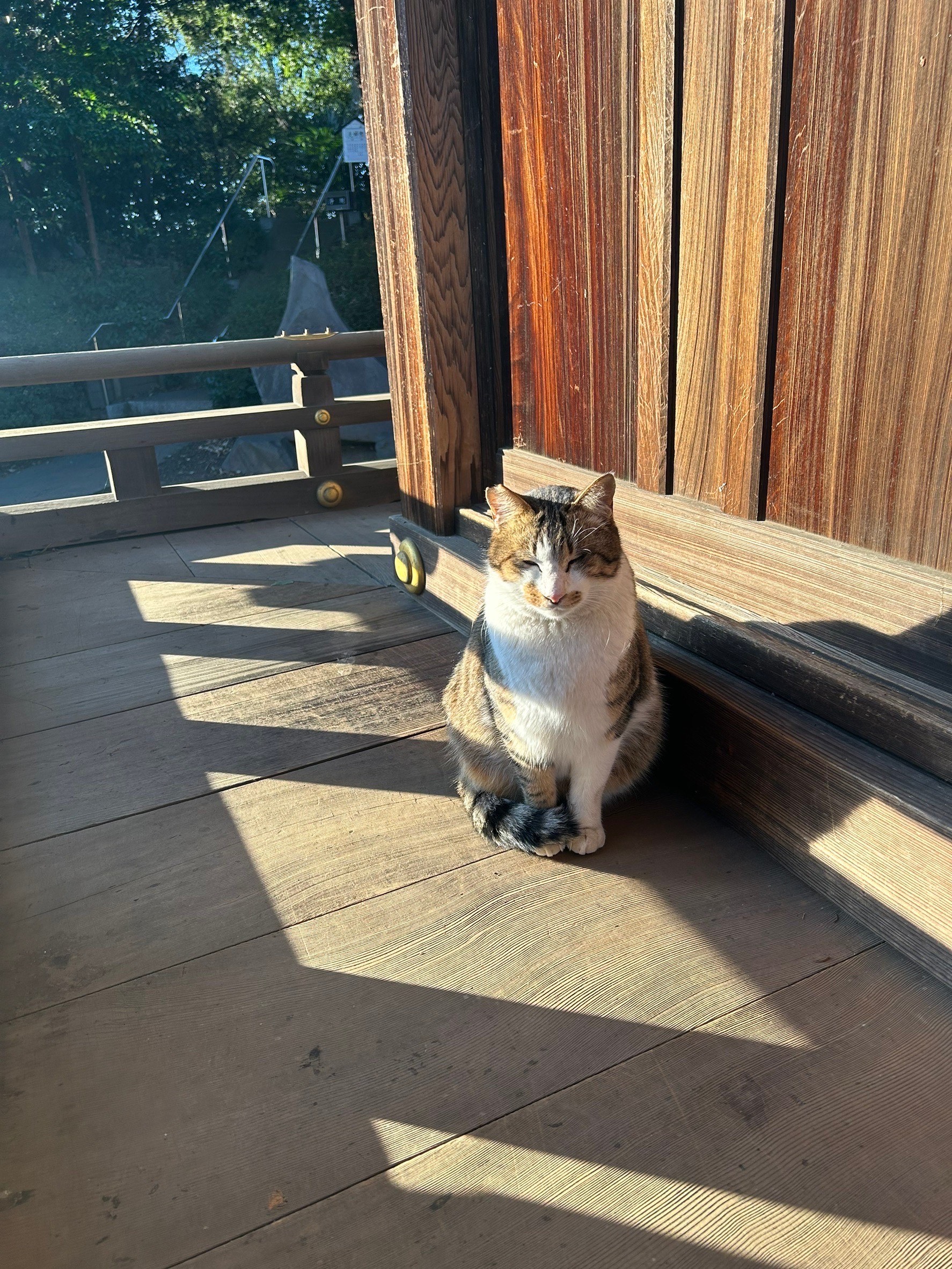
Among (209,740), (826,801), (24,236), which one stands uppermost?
(24,236)

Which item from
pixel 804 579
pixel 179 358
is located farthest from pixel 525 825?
pixel 179 358

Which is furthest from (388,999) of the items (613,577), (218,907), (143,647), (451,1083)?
(143,647)

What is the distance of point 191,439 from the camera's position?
14.2 ft

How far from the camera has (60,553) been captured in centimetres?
412

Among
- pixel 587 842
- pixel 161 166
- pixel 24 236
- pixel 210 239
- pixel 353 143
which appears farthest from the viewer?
pixel 210 239

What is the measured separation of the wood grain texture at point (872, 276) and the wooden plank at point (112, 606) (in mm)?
2153

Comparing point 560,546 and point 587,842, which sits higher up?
point 560,546

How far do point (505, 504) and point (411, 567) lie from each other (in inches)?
61.4

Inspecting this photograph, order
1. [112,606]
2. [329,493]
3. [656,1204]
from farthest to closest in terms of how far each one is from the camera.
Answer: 1. [329,493]
2. [112,606]
3. [656,1204]

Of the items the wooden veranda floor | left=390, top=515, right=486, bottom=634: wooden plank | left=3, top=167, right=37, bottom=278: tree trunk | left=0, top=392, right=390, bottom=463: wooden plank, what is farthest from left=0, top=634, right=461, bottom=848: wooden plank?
left=3, top=167, right=37, bottom=278: tree trunk

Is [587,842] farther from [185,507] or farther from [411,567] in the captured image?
[185,507]

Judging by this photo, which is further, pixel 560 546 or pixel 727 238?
pixel 727 238

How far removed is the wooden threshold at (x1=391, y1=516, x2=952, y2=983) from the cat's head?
1.39ft

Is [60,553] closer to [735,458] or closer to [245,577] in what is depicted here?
[245,577]
